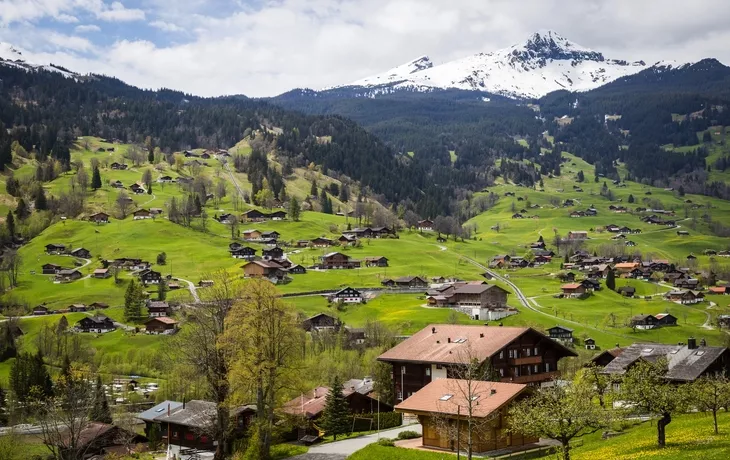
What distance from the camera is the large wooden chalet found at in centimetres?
6625

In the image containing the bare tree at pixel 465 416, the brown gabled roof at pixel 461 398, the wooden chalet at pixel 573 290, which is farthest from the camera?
the wooden chalet at pixel 573 290

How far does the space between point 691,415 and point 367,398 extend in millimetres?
31504

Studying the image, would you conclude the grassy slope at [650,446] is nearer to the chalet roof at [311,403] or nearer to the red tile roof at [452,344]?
the chalet roof at [311,403]

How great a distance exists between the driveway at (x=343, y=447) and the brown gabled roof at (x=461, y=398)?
573cm

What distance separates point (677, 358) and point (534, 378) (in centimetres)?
1303

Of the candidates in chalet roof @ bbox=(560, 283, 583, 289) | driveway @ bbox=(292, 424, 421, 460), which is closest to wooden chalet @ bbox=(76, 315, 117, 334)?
driveway @ bbox=(292, 424, 421, 460)

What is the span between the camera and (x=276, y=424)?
193 ft

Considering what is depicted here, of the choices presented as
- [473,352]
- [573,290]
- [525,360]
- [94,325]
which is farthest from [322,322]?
[473,352]

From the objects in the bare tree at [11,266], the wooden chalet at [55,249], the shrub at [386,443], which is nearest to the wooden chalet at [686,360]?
the shrub at [386,443]

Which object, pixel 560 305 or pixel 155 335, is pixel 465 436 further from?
pixel 560 305

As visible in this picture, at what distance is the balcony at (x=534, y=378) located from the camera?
67.7 metres

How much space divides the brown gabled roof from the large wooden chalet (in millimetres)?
11848

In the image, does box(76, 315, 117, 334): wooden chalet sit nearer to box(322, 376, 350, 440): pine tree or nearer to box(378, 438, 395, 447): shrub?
box(322, 376, 350, 440): pine tree

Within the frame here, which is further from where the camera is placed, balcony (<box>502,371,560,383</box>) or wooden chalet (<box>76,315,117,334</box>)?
wooden chalet (<box>76,315,117,334</box>)
